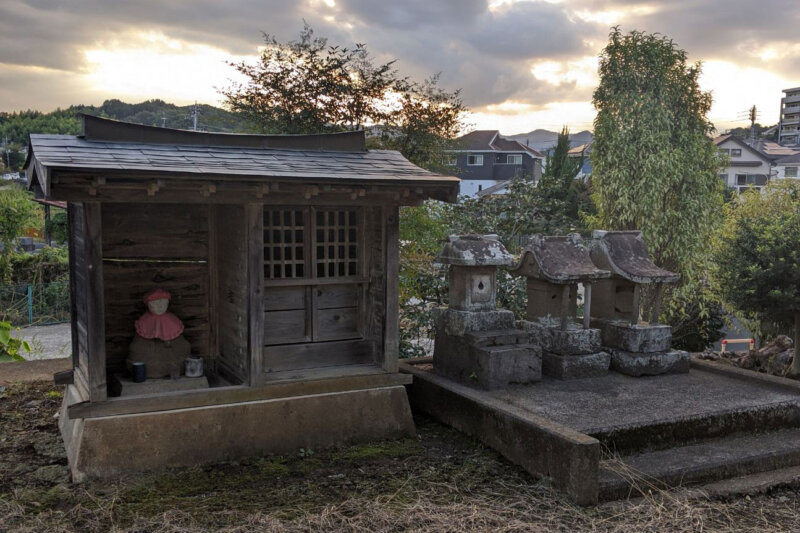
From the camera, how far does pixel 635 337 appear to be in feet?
28.3

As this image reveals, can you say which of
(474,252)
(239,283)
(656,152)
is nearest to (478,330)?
(474,252)

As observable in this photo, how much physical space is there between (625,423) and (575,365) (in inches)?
73.9

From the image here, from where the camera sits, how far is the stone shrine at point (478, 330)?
7.74 meters

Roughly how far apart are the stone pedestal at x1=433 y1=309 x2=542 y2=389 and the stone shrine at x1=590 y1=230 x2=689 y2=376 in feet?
4.85

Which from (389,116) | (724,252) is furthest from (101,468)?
(389,116)

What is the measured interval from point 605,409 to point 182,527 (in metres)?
4.47

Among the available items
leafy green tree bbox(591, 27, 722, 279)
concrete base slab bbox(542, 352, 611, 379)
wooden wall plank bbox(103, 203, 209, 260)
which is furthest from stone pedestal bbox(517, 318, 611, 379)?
leafy green tree bbox(591, 27, 722, 279)

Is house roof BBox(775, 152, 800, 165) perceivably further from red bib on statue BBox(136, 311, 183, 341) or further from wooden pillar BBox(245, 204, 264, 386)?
red bib on statue BBox(136, 311, 183, 341)

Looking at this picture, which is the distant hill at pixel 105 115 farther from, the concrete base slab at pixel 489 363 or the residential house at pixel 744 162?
the residential house at pixel 744 162

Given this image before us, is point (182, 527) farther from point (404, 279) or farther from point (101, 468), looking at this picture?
point (404, 279)

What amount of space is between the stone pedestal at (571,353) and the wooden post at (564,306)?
0.09m

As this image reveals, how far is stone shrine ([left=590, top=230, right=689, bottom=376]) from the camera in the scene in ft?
28.2

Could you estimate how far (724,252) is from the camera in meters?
9.73

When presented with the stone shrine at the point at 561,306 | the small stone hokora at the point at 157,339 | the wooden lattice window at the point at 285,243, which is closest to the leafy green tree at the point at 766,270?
the stone shrine at the point at 561,306
